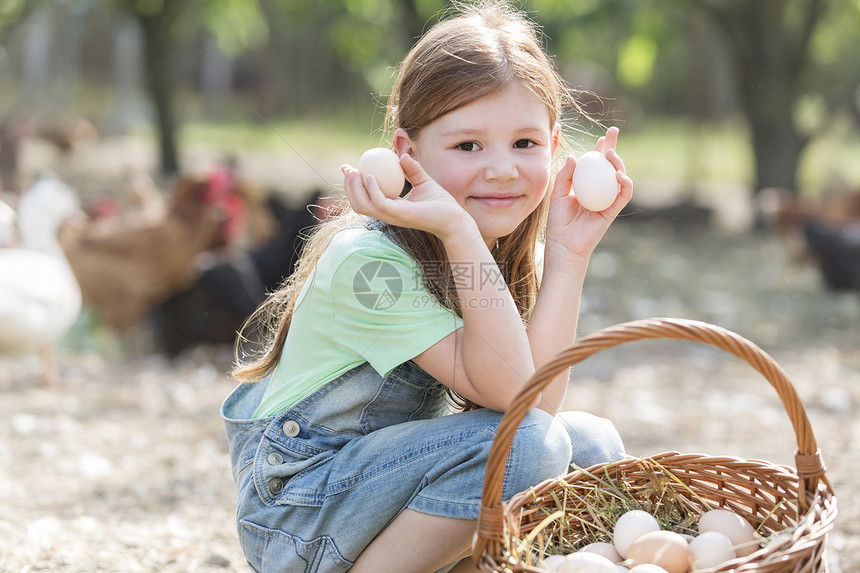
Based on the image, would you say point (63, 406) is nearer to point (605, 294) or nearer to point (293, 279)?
point (293, 279)

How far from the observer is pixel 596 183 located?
1698 mm

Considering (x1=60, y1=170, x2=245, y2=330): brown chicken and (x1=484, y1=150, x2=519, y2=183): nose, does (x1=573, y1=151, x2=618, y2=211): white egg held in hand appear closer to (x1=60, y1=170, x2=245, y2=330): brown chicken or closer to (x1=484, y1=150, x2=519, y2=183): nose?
(x1=484, y1=150, x2=519, y2=183): nose

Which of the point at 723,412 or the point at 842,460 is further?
the point at 723,412

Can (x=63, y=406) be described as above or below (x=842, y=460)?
below

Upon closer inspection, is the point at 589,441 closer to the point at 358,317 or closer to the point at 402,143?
the point at 358,317

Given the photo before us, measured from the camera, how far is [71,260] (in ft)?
14.5

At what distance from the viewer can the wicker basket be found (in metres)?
1.27

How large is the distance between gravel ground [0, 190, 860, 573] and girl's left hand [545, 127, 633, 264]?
3.43ft

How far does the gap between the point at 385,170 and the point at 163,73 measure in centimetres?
739

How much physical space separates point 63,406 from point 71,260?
1.11m

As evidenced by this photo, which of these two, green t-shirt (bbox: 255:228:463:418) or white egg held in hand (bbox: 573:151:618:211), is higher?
white egg held in hand (bbox: 573:151:618:211)

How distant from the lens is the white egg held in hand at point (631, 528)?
1539 mm

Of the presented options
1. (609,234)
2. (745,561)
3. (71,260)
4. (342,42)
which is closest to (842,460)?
(745,561)

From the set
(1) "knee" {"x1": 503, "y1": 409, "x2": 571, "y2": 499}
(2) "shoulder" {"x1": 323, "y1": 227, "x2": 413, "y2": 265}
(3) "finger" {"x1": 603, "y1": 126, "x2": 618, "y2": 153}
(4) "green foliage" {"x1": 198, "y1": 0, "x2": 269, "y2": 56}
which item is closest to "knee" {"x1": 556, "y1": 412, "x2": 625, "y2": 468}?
(1) "knee" {"x1": 503, "y1": 409, "x2": 571, "y2": 499}
